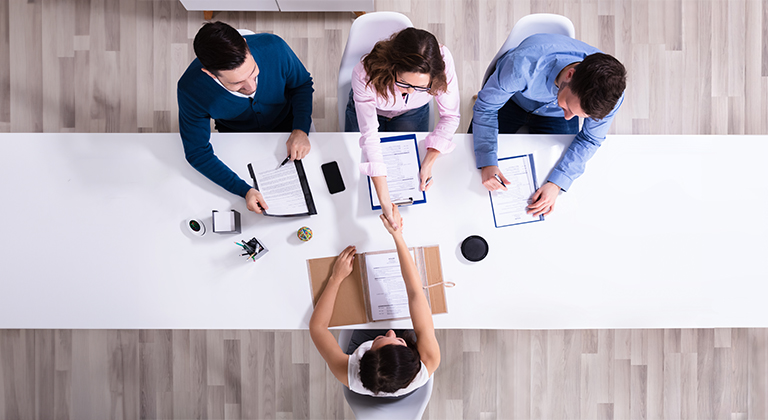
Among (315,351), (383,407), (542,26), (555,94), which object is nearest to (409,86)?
(555,94)

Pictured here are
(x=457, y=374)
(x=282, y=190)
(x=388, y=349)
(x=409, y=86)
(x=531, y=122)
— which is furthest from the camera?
(x=457, y=374)

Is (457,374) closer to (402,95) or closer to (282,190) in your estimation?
(282,190)

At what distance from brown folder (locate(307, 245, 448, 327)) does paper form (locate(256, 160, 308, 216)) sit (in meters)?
0.21

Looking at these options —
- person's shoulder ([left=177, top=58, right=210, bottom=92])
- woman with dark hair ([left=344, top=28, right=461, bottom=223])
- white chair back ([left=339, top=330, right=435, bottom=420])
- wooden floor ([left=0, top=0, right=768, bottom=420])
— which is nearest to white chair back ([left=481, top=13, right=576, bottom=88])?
woman with dark hair ([left=344, top=28, right=461, bottom=223])

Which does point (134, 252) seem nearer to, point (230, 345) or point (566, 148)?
point (230, 345)

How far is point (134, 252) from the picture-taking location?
Result: 55.2 inches

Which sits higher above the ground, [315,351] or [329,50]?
[329,50]

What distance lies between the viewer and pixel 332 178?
1.40 m

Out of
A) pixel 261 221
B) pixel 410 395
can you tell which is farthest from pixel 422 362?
pixel 261 221

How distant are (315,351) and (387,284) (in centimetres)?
100

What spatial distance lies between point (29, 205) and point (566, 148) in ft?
6.48

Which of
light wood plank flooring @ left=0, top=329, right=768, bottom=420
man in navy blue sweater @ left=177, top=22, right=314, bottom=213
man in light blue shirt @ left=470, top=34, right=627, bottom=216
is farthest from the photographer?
light wood plank flooring @ left=0, top=329, right=768, bottom=420

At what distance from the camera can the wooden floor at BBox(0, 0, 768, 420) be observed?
7.06ft

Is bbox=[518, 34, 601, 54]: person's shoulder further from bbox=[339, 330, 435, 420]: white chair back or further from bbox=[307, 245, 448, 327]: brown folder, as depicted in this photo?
bbox=[339, 330, 435, 420]: white chair back
